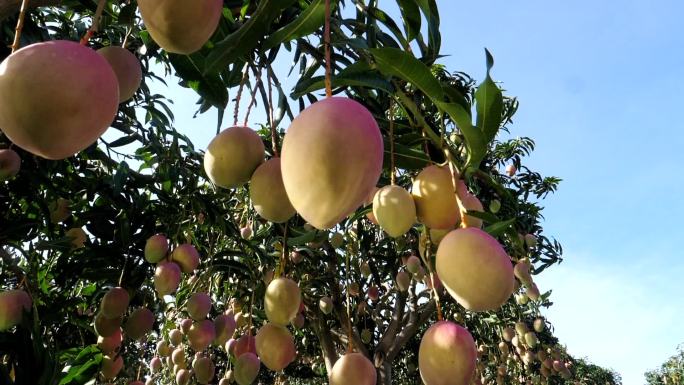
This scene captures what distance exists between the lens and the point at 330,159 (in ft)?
1.78

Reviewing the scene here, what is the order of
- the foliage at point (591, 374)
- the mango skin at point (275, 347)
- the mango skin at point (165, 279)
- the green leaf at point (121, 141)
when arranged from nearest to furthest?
the mango skin at point (275, 347)
the mango skin at point (165, 279)
the green leaf at point (121, 141)
the foliage at point (591, 374)

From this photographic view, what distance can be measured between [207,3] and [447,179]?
0.48m

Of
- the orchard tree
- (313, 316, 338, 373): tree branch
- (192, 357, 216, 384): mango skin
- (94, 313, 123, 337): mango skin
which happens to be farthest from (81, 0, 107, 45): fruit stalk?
(313, 316, 338, 373): tree branch

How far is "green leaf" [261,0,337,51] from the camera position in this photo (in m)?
0.74

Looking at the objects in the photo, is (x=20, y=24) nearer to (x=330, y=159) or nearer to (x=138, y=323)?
(x=330, y=159)

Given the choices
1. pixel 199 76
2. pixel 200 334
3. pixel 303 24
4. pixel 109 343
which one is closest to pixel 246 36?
pixel 303 24

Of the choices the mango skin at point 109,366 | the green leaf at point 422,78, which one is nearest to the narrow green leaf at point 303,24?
the green leaf at point 422,78

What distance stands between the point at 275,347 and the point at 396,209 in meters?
0.60

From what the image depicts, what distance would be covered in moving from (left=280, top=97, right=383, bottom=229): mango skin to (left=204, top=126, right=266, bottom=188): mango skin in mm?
291

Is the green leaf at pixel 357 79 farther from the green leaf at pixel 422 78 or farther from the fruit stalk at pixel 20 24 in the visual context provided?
the fruit stalk at pixel 20 24

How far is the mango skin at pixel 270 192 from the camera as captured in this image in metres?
0.80

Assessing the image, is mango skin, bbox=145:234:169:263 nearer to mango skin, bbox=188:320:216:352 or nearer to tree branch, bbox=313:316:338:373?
mango skin, bbox=188:320:216:352

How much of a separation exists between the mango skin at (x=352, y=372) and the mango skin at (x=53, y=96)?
801mm

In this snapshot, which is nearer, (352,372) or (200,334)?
(352,372)
